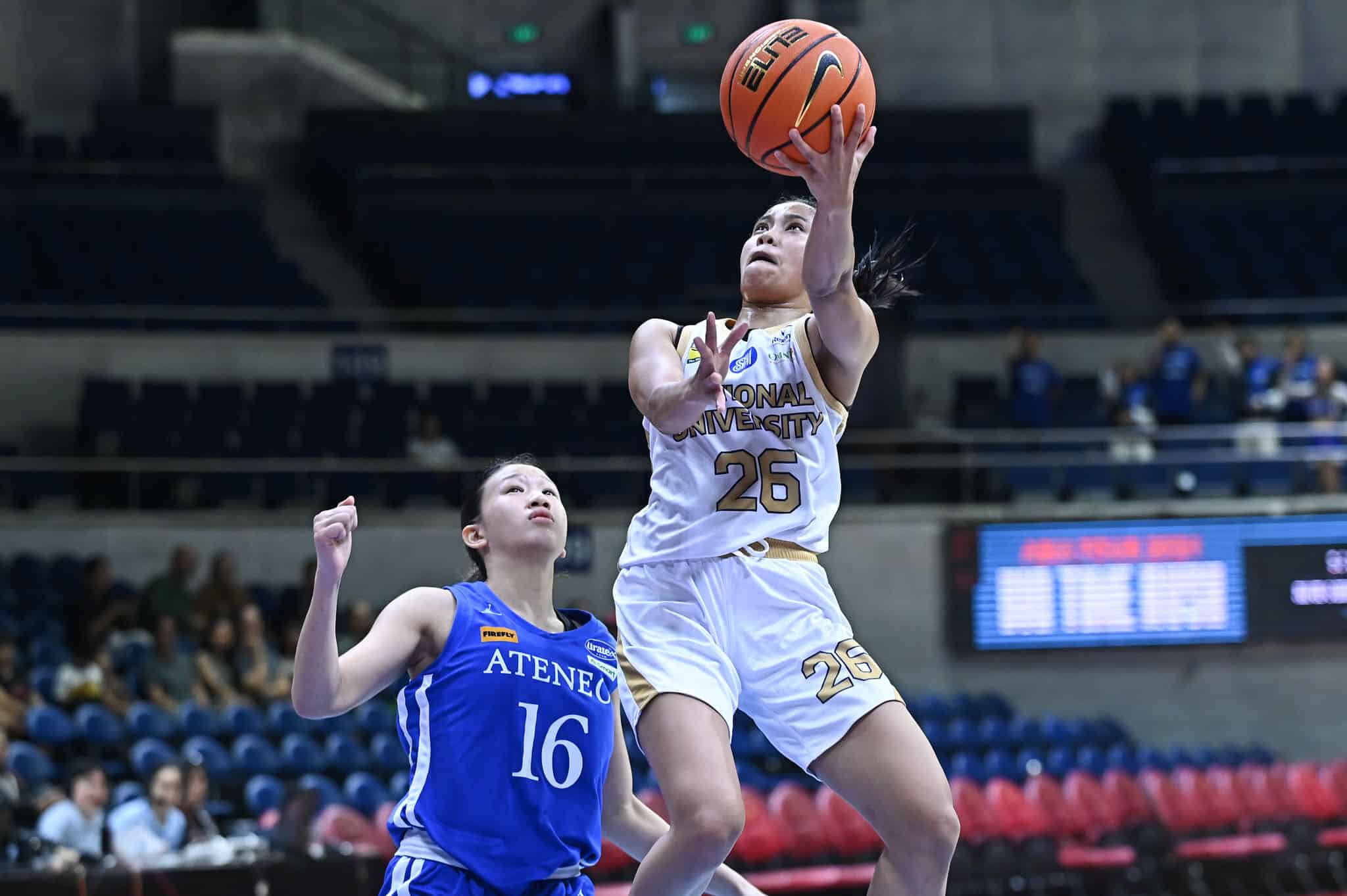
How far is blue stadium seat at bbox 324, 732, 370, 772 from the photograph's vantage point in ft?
36.0

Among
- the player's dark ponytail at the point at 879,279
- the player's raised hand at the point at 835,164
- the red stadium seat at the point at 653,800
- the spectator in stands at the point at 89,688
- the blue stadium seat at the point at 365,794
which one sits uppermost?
the player's raised hand at the point at 835,164

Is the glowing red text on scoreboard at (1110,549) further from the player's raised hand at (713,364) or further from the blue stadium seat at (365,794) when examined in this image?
the player's raised hand at (713,364)

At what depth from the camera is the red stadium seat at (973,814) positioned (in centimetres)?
1107

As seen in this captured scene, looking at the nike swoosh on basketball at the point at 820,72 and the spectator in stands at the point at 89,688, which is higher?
the nike swoosh on basketball at the point at 820,72

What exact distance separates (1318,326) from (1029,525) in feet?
17.5

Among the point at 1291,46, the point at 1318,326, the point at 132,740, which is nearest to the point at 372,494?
the point at 132,740

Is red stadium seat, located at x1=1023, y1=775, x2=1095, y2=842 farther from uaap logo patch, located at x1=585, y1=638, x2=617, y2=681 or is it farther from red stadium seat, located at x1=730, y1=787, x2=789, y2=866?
uaap logo patch, located at x1=585, y1=638, x2=617, y2=681

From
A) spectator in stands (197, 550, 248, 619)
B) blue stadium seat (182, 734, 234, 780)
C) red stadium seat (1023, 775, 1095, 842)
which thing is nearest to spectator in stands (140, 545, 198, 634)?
spectator in stands (197, 550, 248, 619)

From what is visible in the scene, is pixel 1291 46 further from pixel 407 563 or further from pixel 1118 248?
pixel 407 563

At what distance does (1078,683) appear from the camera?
15.4 meters

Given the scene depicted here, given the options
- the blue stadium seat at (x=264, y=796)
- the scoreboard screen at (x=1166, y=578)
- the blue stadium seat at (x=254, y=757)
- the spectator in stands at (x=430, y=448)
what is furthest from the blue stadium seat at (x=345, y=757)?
the scoreboard screen at (x=1166, y=578)

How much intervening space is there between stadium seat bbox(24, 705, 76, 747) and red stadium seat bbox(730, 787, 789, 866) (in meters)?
4.42

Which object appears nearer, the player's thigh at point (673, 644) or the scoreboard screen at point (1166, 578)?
the player's thigh at point (673, 644)

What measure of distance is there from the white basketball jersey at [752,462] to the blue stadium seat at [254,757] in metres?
6.97
